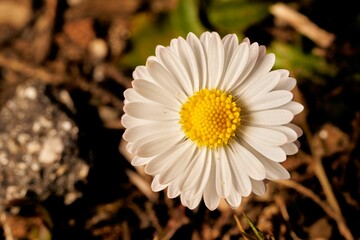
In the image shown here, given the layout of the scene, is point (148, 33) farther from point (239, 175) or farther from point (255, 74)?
point (239, 175)

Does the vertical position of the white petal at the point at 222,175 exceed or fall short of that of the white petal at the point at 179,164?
it falls short

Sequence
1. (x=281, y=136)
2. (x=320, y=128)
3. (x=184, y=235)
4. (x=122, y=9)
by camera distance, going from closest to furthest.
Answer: (x=281, y=136), (x=184, y=235), (x=320, y=128), (x=122, y=9)

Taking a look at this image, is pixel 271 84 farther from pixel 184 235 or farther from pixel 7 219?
pixel 7 219

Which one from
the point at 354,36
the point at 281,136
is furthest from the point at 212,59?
the point at 354,36

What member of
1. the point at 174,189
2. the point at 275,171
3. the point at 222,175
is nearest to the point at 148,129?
the point at 174,189

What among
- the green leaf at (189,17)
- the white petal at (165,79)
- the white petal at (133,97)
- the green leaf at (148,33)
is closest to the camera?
the white petal at (165,79)

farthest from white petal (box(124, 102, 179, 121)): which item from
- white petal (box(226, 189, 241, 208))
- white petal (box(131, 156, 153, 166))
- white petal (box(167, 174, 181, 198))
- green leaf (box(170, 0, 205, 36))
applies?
green leaf (box(170, 0, 205, 36))

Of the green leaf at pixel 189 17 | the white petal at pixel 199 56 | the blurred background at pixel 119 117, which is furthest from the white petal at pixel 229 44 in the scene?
the green leaf at pixel 189 17

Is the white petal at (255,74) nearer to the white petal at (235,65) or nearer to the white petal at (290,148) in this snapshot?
the white petal at (235,65)
